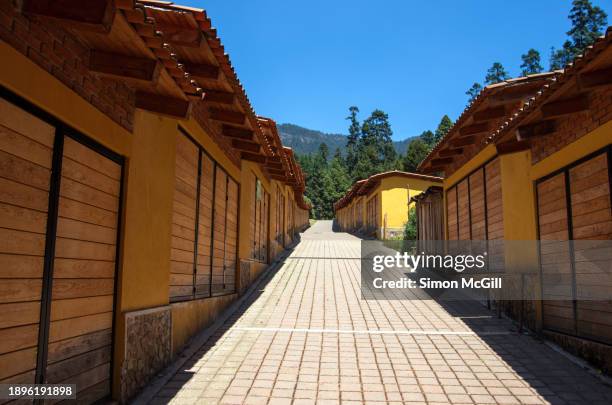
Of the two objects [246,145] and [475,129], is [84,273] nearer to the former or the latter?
[246,145]

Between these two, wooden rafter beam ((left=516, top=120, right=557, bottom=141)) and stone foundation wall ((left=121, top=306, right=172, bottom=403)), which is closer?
stone foundation wall ((left=121, top=306, right=172, bottom=403))

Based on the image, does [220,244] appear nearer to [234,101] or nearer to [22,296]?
[234,101]

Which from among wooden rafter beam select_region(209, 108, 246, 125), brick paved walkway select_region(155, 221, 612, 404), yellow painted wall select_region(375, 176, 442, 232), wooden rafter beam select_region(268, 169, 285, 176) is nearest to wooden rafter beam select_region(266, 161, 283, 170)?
wooden rafter beam select_region(268, 169, 285, 176)

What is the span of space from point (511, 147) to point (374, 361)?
14.9ft

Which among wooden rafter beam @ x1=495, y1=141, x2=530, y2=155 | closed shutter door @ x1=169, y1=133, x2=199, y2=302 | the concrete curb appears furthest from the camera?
wooden rafter beam @ x1=495, y1=141, x2=530, y2=155

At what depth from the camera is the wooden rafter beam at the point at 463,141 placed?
1009 centimetres

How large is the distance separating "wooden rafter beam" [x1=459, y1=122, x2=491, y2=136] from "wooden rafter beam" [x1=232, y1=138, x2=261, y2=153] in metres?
4.07

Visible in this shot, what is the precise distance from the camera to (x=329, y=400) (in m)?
4.77

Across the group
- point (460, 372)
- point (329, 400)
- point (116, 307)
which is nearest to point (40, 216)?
point (116, 307)

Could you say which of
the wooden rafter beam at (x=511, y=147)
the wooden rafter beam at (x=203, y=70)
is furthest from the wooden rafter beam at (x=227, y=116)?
the wooden rafter beam at (x=511, y=147)

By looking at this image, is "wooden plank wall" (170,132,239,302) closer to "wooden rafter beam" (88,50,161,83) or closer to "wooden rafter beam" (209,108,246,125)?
"wooden rafter beam" (209,108,246,125)

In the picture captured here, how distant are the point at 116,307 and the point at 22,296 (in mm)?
1411

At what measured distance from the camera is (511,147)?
322 inches

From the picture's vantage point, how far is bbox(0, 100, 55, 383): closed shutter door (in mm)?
3105
